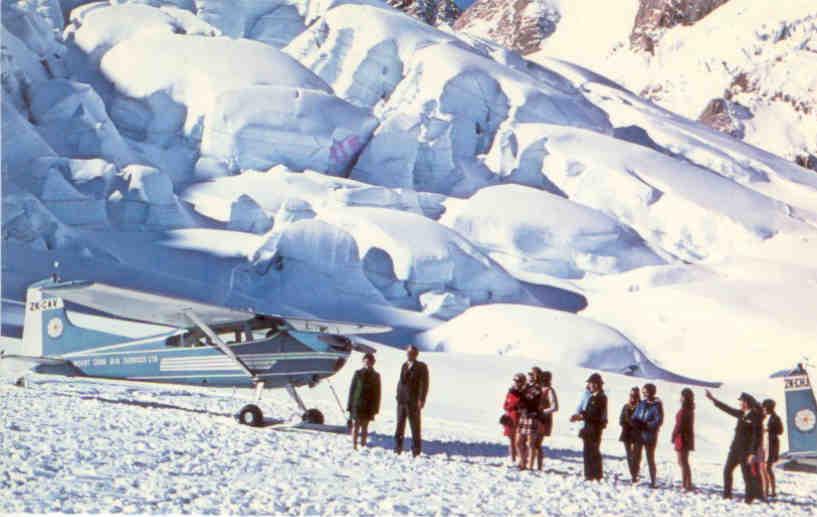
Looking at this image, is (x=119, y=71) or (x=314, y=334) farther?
(x=119, y=71)

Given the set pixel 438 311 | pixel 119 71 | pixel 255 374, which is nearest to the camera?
pixel 255 374

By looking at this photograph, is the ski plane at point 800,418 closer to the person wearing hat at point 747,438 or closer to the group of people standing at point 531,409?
the person wearing hat at point 747,438

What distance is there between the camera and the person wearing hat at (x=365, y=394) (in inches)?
310

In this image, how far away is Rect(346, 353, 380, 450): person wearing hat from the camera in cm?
787

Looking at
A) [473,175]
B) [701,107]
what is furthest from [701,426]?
[701,107]

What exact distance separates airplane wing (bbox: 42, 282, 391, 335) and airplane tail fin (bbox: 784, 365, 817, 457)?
4.01 meters

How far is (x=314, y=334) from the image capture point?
9531mm

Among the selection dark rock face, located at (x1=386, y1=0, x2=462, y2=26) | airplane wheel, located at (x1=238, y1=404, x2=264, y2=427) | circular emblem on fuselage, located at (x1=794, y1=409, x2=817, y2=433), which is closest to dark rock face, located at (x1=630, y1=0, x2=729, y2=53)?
dark rock face, located at (x1=386, y1=0, x2=462, y2=26)

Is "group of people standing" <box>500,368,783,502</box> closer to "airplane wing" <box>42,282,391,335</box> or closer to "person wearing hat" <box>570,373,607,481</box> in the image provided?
"person wearing hat" <box>570,373,607,481</box>

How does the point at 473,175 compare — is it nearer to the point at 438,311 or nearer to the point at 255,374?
the point at 438,311

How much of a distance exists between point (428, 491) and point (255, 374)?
3.24 meters

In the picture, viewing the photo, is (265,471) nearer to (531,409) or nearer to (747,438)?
(531,409)

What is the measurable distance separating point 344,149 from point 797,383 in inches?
871

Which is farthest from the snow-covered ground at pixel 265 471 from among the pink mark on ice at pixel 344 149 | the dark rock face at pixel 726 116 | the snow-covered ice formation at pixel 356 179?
the dark rock face at pixel 726 116
